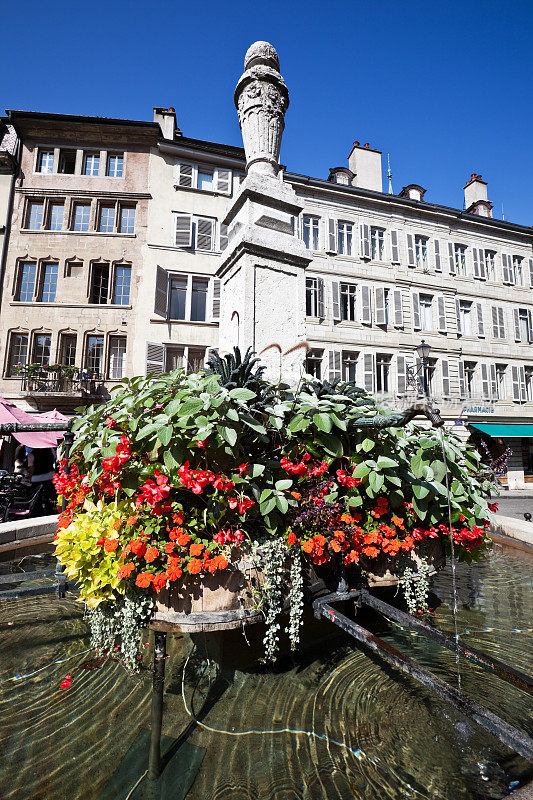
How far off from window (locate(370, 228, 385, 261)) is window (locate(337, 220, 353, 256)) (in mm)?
1199

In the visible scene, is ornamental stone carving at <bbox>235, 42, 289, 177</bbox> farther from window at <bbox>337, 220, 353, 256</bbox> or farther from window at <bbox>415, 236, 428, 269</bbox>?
window at <bbox>415, 236, 428, 269</bbox>

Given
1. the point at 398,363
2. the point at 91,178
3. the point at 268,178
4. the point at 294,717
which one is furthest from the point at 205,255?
the point at 294,717

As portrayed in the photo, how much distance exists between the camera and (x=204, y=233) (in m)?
18.2

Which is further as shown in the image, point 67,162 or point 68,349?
point 67,162

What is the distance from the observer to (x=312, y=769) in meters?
1.59

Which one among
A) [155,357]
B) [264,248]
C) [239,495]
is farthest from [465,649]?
[155,357]

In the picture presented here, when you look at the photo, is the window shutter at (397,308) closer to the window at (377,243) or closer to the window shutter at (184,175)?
the window at (377,243)

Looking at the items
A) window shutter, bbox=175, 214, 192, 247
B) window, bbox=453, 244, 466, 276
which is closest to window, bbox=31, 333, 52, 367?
window shutter, bbox=175, 214, 192, 247

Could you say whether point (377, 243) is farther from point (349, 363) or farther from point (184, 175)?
point (184, 175)

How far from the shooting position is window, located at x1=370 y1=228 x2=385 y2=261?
68.1 ft

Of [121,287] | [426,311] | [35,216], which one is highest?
[35,216]

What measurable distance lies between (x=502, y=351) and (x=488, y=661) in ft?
80.9

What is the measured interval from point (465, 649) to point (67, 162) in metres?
23.3

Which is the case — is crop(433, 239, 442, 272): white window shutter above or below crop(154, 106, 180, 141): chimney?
below
